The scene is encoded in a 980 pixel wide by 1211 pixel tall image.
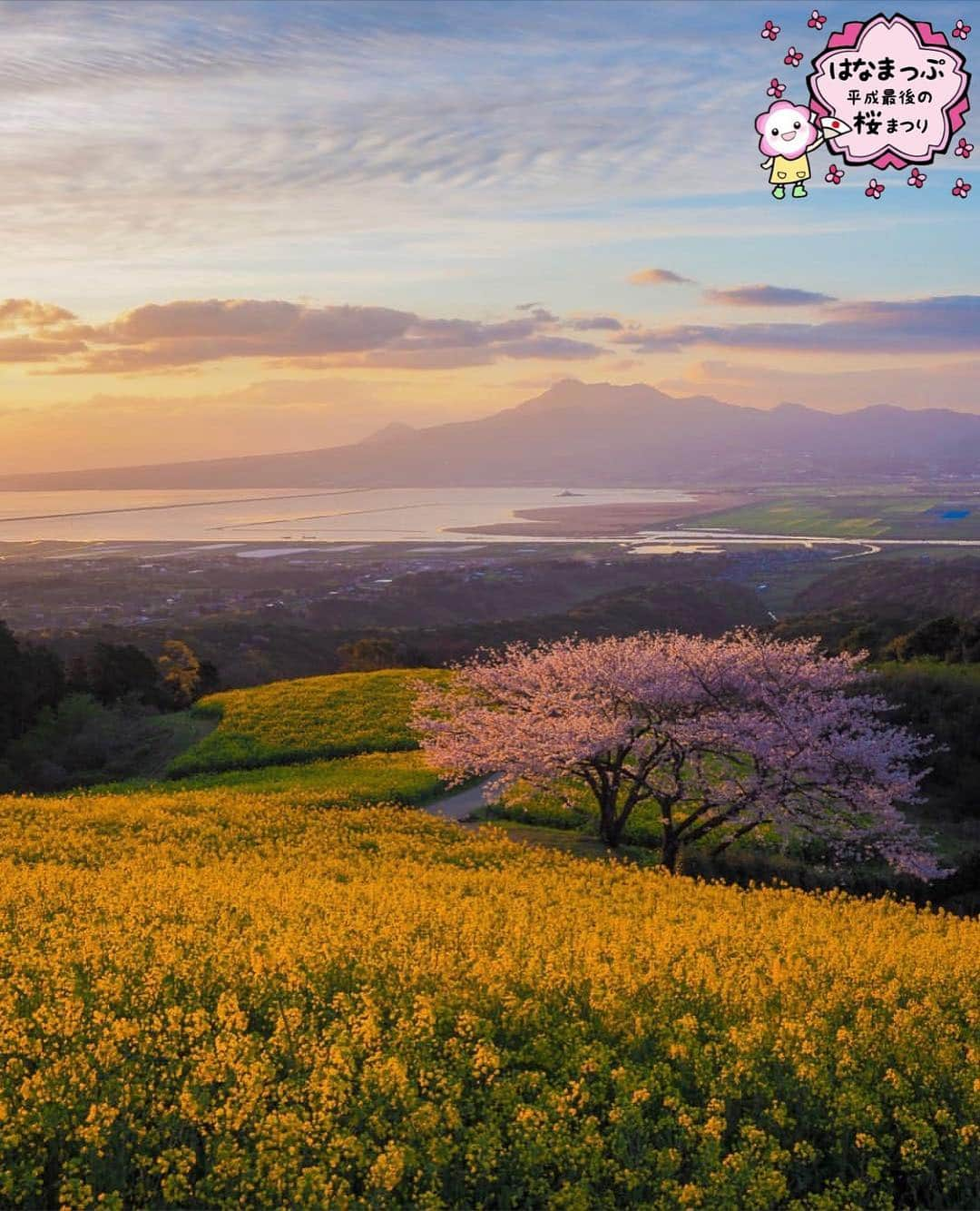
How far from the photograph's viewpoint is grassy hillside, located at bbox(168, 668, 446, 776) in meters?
40.2

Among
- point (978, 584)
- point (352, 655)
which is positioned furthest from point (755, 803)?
point (978, 584)

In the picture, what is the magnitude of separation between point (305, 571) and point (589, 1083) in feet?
529

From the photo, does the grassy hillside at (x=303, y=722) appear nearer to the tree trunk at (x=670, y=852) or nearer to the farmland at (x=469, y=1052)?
the tree trunk at (x=670, y=852)

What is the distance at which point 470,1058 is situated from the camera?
9.79 meters

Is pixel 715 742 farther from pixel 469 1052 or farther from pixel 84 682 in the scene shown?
pixel 84 682

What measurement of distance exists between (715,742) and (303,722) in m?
22.4

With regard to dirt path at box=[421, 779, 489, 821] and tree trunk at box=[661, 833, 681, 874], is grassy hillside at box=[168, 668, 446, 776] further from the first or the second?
tree trunk at box=[661, 833, 681, 874]

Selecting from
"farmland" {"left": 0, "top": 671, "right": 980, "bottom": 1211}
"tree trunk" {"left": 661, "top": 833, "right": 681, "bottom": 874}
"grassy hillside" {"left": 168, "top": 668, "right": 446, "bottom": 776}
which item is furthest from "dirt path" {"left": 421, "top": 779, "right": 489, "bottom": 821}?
"farmland" {"left": 0, "top": 671, "right": 980, "bottom": 1211}

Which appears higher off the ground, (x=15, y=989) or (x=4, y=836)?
(x=15, y=989)

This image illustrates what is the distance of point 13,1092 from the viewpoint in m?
9.08

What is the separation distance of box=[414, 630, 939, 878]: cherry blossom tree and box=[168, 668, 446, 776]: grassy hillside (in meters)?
12.6

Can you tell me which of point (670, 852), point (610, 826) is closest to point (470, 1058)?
point (670, 852)

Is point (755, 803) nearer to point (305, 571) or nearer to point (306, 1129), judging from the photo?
point (306, 1129)

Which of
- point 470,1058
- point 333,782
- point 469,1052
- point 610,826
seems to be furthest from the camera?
point 333,782
